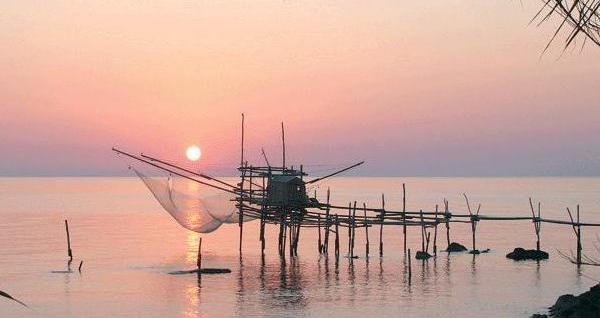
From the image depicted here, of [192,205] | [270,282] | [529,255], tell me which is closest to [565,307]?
[270,282]

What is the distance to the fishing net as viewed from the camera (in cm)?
3884

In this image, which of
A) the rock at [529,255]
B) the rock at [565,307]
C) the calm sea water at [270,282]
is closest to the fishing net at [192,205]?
the calm sea water at [270,282]

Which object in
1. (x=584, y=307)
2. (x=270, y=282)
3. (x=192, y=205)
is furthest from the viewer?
(x=192, y=205)

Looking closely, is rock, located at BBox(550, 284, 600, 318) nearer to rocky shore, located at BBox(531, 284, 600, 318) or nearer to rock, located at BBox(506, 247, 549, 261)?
rocky shore, located at BBox(531, 284, 600, 318)

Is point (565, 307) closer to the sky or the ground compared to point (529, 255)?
closer to the ground

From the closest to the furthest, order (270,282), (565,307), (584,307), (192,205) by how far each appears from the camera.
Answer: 1. (584,307)
2. (565,307)
3. (270,282)
4. (192,205)

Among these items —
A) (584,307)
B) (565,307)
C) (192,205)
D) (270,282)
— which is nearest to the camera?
(584,307)

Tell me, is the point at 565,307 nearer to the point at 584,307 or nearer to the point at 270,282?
the point at 584,307

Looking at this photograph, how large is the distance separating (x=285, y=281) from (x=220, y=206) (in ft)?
A: 32.2

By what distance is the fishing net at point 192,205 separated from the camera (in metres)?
38.8

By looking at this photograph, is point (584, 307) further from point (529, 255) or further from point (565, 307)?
point (529, 255)

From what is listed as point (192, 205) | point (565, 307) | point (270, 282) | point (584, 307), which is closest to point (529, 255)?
point (270, 282)

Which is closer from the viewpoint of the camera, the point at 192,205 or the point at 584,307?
the point at 584,307

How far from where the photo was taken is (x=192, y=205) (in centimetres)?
3781
